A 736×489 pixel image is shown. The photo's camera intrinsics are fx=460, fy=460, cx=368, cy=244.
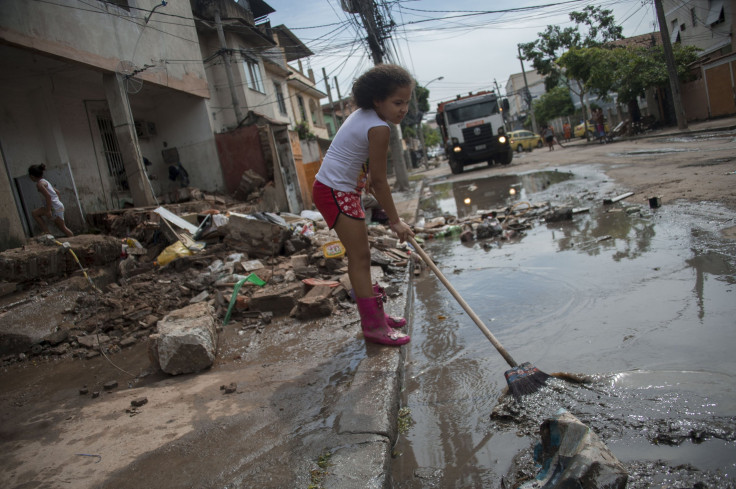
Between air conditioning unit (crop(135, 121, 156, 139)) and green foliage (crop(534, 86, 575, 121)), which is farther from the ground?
green foliage (crop(534, 86, 575, 121))

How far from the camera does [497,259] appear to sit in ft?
16.7

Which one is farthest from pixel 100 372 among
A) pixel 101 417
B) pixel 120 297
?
pixel 120 297

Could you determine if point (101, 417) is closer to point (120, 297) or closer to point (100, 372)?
point (100, 372)

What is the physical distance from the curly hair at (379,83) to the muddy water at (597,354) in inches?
62.8

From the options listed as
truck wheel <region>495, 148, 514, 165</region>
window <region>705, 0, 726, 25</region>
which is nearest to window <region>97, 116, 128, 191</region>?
truck wheel <region>495, 148, 514, 165</region>

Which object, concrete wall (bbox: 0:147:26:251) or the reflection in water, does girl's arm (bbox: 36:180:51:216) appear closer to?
concrete wall (bbox: 0:147:26:251)

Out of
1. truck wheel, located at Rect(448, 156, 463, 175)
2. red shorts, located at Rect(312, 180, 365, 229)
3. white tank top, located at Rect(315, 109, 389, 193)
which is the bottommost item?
red shorts, located at Rect(312, 180, 365, 229)

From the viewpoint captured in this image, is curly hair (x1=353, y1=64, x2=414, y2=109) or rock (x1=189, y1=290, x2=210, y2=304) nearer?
curly hair (x1=353, y1=64, x2=414, y2=109)

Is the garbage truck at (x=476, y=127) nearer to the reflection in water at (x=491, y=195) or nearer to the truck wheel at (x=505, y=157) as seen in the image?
the truck wheel at (x=505, y=157)

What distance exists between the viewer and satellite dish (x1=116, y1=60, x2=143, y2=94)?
899 centimetres

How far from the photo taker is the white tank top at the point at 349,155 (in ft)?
8.63

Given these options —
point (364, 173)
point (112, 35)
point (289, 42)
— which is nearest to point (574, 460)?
point (364, 173)

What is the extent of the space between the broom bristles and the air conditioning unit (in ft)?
42.0

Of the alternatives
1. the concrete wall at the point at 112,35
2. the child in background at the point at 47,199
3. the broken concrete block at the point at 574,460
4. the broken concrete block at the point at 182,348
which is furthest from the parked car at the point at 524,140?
the broken concrete block at the point at 574,460
